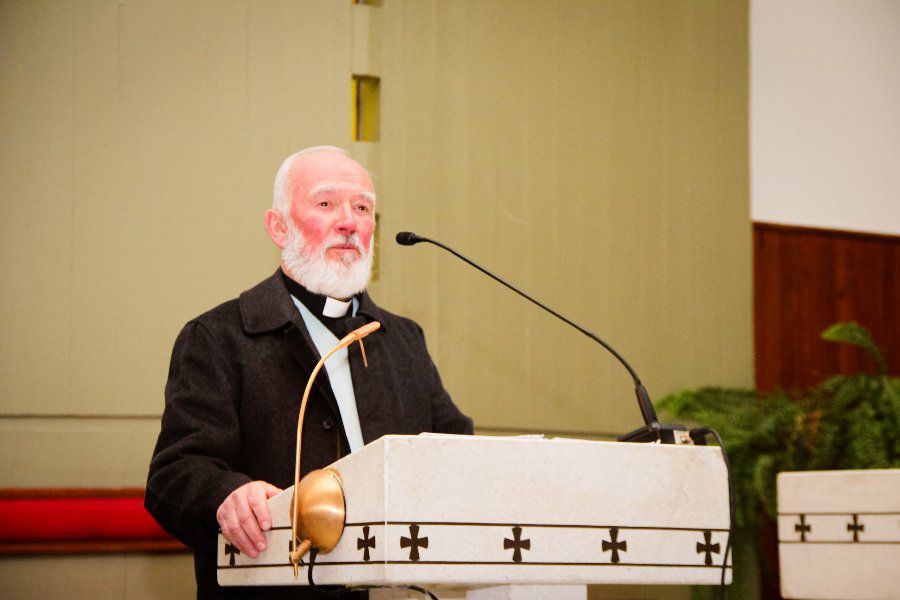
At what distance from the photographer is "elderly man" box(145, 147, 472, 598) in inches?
79.6

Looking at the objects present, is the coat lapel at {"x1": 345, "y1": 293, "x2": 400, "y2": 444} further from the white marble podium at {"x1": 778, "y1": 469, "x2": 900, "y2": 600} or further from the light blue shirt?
the white marble podium at {"x1": 778, "y1": 469, "x2": 900, "y2": 600}

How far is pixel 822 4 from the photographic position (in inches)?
219

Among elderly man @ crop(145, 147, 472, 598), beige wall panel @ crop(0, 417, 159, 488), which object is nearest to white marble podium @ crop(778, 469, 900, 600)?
elderly man @ crop(145, 147, 472, 598)

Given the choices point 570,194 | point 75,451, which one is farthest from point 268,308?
point 570,194

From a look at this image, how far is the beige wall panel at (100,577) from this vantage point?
10.5 ft

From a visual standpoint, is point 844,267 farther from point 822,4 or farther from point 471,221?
point 471,221

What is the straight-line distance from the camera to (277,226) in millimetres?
2578

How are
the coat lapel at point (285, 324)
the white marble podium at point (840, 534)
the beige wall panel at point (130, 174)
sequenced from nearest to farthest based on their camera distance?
the coat lapel at point (285, 324) < the white marble podium at point (840, 534) < the beige wall panel at point (130, 174)

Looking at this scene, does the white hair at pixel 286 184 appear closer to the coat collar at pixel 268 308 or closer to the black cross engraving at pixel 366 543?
the coat collar at pixel 268 308

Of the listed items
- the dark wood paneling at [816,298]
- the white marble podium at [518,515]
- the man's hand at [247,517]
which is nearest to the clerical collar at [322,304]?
the man's hand at [247,517]

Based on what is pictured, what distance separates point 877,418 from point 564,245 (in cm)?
151

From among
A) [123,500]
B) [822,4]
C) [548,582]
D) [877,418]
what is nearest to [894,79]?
[822,4]

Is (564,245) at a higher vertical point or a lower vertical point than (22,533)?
higher

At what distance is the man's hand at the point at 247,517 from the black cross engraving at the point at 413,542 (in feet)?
1.12
